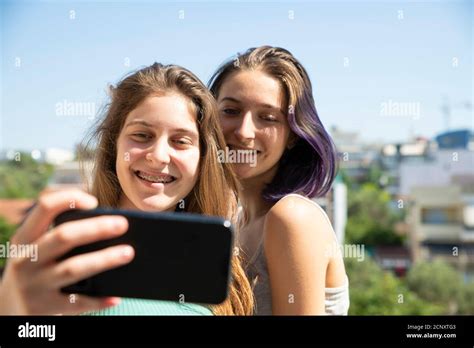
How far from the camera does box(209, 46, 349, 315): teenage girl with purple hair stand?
1.19 metres

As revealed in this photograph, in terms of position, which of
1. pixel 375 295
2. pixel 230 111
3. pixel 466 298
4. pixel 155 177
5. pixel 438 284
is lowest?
pixel 466 298

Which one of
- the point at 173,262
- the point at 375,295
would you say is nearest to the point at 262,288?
the point at 173,262

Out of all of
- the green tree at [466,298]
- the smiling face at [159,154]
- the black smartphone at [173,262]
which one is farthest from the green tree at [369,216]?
the black smartphone at [173,262]

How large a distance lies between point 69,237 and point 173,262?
7.3 inches

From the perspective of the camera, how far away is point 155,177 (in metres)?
1.09

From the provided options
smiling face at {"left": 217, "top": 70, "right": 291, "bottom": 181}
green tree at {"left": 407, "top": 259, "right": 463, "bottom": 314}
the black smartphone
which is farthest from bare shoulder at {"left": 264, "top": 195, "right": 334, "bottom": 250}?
green tree at {"left": 407, "top": 259, "right": 463, "bottom": 314}

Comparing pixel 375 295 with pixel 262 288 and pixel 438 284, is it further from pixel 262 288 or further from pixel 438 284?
pixel 262 288

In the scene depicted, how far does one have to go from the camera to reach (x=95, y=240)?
1.79ft

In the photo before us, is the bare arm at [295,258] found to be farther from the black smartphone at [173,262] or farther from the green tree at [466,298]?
the green tree at [466,298]

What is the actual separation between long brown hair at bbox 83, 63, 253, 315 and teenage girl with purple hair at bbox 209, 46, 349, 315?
0.07 m

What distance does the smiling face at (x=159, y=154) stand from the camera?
42.8 inches
